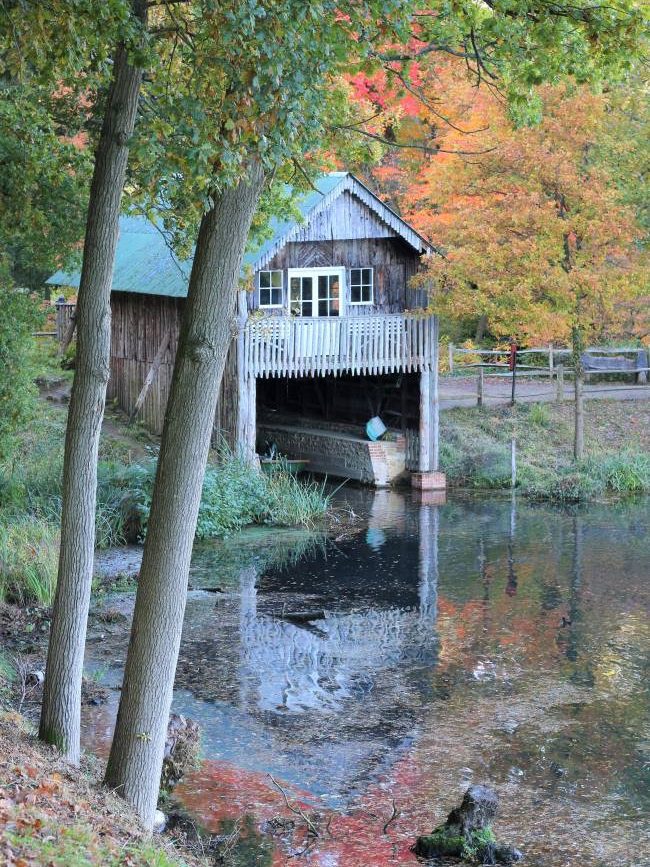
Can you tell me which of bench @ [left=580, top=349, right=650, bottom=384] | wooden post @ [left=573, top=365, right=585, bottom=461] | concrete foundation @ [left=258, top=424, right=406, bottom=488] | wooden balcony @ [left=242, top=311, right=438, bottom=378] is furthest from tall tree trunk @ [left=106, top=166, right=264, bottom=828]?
bench @ [left=580, top=349, right=650, bottom=384]

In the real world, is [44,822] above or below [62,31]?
below

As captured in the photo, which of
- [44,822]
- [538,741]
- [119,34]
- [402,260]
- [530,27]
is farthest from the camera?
[402,260]

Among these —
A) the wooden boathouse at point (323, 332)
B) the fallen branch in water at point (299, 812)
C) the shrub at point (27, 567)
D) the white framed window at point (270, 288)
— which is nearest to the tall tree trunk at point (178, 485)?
the fallen branch in water at point (299, 812)

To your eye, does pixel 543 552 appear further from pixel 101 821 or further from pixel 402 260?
pixel 101 821

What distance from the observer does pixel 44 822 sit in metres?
7.01

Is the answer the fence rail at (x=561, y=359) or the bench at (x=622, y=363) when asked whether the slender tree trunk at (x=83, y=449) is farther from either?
the bench at (x=622, y=363)

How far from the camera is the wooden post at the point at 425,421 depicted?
27.8 metres

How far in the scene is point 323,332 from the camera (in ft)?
86.4

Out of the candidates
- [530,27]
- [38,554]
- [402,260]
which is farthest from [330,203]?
[530,27]

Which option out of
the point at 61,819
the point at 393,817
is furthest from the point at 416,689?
the point at 61,819

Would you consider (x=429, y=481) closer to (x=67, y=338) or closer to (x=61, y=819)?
(x=67, y=338)

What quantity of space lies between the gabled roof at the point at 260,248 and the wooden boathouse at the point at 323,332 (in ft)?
0.11

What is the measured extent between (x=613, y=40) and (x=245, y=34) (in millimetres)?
3315

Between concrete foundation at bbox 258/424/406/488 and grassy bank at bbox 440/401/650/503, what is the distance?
131cm
